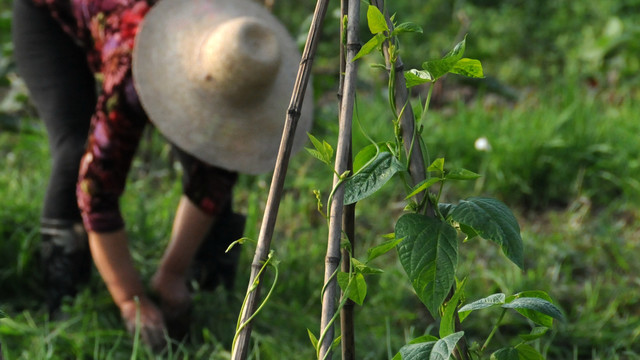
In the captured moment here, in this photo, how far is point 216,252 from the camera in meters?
2.58

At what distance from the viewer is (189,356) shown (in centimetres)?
225

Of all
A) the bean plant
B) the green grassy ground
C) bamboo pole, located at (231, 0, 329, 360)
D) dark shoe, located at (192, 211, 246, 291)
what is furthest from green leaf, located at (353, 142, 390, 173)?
dark shoe, located at (192, 211, 246, 291)

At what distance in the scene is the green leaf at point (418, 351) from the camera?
1.09 m

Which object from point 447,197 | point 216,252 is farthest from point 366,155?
point 447,197

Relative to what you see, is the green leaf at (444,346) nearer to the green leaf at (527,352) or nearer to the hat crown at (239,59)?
the green leaf at (527,352)

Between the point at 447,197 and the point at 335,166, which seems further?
the point at 447,197

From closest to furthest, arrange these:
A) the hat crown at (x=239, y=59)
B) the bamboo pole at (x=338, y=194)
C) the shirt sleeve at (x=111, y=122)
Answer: the bamboo pole at (x=338, y=194) → the hat crown at (x=239, y=59) → the shirt sleeve at (x=111, y=122)

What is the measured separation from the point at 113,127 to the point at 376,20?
44.9 inches

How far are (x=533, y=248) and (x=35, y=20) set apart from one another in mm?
1710

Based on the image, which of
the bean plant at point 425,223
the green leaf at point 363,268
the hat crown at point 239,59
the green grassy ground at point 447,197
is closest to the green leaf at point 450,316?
the bean plant at point 425,223

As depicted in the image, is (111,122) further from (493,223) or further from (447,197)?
(447,197)

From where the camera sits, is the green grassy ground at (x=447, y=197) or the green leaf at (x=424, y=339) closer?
the green leaf at (x=424, y=339)

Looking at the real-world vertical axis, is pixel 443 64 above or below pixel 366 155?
above

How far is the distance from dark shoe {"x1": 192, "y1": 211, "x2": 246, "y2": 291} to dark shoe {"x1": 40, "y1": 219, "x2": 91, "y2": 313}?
33cm
